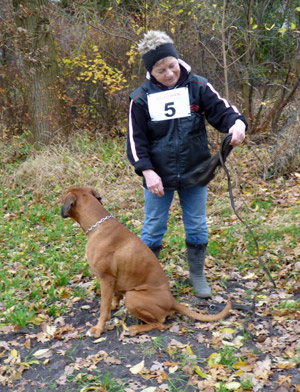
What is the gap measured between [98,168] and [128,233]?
4748mm

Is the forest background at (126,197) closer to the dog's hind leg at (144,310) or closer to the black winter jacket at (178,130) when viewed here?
the dog's hind leg at (144,310)

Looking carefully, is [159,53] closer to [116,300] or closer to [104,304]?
[104,304]

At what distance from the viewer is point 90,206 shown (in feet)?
13.5

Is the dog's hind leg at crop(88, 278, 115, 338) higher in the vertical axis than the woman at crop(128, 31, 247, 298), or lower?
lower

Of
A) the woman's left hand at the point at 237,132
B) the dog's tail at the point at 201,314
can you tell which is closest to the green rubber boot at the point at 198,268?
the dog's tail at the point at 201,314

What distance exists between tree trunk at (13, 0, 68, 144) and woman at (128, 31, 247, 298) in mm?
6137

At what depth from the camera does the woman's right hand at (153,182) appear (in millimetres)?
3893

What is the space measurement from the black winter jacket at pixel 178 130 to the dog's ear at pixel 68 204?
684 mm

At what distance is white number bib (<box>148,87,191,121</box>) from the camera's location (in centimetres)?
389

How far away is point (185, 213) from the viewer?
4406 millimetres

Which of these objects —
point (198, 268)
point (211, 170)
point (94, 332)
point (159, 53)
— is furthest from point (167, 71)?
point (94, 332)

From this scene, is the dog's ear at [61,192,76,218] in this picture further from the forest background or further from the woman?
the forest background

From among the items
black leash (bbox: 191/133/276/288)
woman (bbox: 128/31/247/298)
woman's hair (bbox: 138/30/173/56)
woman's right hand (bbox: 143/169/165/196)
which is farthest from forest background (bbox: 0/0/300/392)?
woman's hair (bbox: 138/30/173/56)

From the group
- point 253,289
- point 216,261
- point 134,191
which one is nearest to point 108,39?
point 134,191
